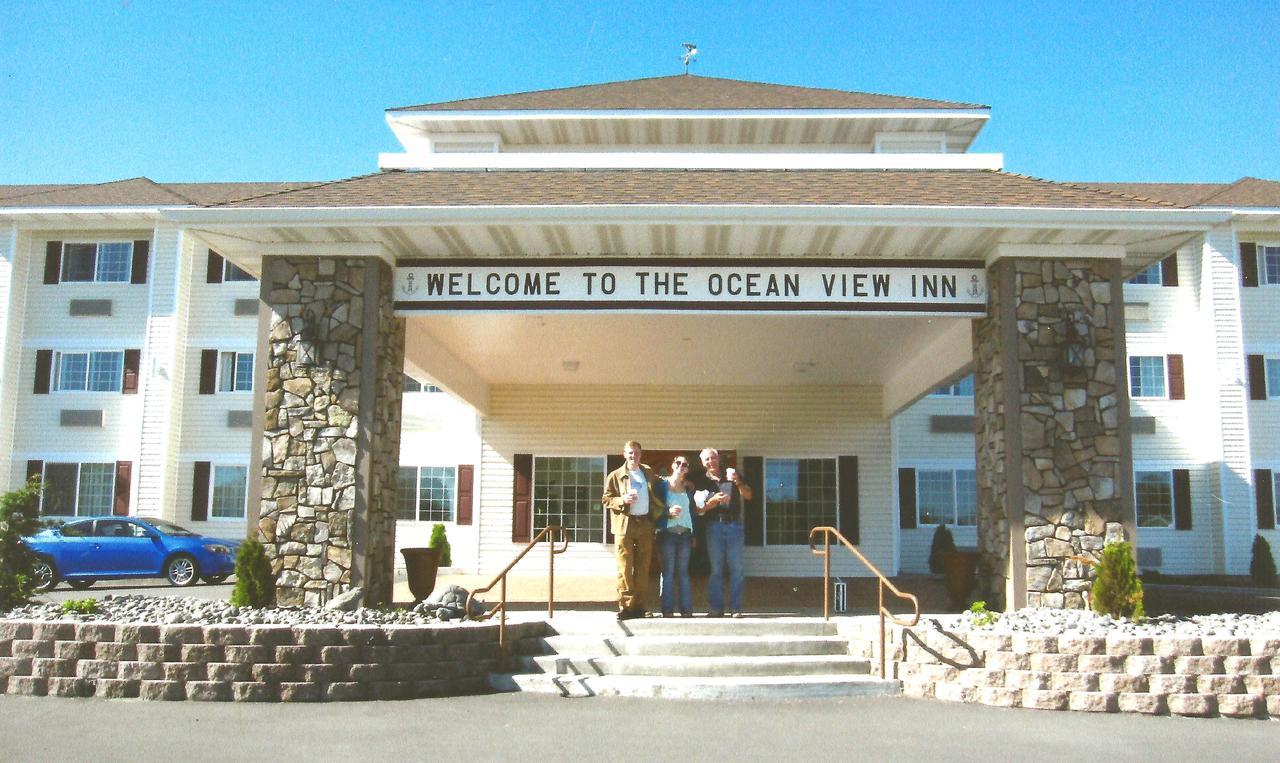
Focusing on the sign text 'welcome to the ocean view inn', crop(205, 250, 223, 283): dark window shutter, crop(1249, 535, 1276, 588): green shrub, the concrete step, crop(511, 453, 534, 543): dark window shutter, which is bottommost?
the concrete step

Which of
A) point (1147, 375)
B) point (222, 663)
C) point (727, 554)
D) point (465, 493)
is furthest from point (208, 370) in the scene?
point (1147, 375)

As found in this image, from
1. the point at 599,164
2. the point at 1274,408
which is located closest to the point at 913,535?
the point at 1274,408

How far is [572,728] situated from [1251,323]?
19.8m

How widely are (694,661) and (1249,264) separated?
1885 cm

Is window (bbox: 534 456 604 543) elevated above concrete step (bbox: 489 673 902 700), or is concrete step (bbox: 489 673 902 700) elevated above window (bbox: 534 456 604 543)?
window (bbox: 534 456 604 543)

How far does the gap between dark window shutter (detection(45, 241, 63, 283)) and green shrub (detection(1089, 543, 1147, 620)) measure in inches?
872

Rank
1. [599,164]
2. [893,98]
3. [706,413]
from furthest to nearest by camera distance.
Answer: [706,413] → [893,98] → [599,164]

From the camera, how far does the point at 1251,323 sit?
2069 centimetres

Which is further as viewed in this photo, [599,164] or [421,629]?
[599,164]

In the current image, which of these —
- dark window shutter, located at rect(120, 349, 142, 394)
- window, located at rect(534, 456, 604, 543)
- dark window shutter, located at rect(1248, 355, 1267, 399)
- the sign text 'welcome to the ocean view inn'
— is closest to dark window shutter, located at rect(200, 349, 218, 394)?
dark window shutter, located at rect(120, 349, 142, 394)

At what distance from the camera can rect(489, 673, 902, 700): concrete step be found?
284 inches

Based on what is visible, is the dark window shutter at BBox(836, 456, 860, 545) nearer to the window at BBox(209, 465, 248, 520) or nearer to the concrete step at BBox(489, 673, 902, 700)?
the concrete step at BBox(489, 673, 902, 700)

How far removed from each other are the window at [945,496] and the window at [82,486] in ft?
56.2

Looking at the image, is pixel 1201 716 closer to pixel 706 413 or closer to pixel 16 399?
pixel 706 413
